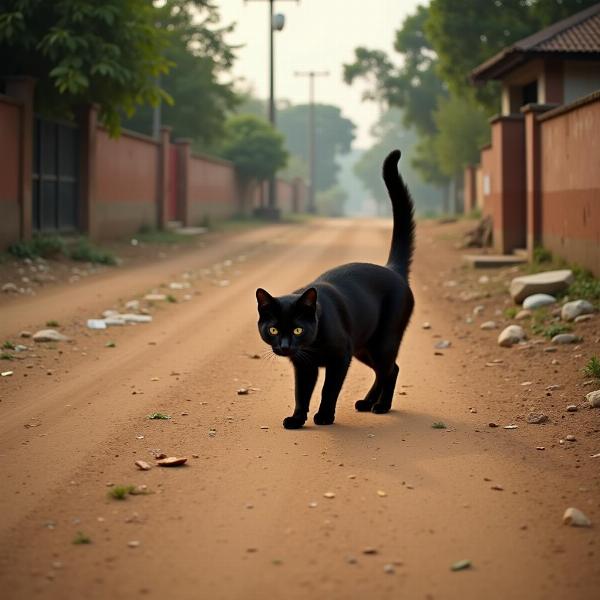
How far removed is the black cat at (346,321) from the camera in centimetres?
564

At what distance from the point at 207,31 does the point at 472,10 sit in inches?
496

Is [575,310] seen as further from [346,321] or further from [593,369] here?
[346,321]

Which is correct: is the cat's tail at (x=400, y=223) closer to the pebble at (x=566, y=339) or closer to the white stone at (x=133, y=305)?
the pebble at (x=566, y=339)

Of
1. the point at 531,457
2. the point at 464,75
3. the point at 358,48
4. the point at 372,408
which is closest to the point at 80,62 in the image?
the point at 372,408

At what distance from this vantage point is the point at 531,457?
17.4 feet

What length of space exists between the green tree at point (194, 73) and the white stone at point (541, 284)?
26.1 metres

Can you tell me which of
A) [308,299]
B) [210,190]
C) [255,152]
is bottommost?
[308,299]

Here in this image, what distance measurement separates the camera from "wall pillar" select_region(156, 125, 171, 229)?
27453mm

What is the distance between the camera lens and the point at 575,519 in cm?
418

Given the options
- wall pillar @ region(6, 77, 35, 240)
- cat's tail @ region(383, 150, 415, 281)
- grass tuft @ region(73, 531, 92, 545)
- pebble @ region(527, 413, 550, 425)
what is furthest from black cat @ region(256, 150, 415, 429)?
wall pillar @ region(6, 77, 35, 240)

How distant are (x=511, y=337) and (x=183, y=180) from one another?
922 inches

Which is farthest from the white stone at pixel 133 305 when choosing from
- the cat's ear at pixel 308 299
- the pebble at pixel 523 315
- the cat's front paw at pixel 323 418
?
the cat's ear at pixel 308 299

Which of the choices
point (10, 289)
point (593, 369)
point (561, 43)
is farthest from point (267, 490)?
point (561, 43)

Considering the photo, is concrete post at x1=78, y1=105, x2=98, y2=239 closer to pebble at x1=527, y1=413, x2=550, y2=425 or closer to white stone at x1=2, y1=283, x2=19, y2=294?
white stone at x1=2, y1=283, x2=19, y2=294
